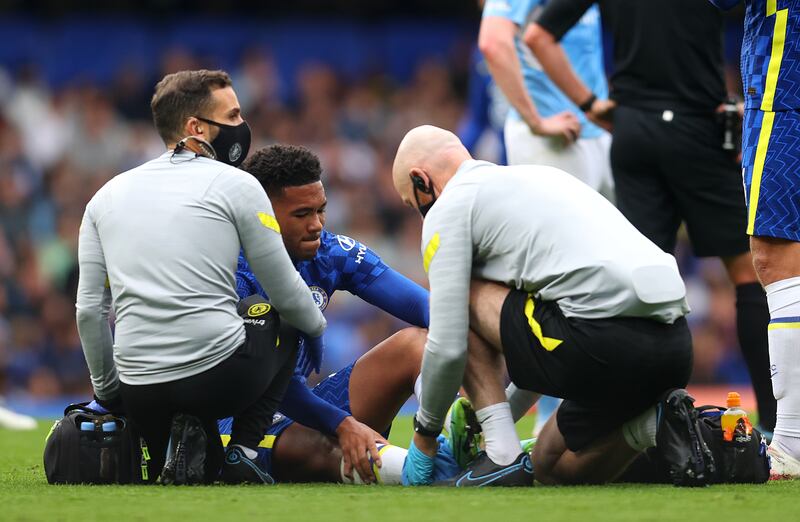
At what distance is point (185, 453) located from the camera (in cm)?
387

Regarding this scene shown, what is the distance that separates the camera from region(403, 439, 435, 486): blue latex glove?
157 inches

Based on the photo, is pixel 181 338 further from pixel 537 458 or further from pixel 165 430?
pixel 537 458

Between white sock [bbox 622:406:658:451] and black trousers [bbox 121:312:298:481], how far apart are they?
1.13 metres

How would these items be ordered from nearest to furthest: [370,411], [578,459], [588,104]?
[578,459] < [370,411] < [588,104]

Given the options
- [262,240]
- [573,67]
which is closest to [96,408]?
[262,240]

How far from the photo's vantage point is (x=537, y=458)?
414 cm

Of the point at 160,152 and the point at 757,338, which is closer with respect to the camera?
the point at 757,338

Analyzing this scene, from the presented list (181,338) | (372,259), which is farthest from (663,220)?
(181,338)

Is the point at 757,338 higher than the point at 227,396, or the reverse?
the point at 227,396

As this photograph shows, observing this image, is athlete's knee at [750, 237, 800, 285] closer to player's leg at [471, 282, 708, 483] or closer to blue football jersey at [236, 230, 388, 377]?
player's leg at [471, 282, 708, 483]

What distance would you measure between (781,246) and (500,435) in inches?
49.1

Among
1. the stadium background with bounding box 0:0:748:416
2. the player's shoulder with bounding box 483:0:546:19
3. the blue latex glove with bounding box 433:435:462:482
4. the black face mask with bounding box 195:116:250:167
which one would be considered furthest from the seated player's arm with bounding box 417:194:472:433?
the stadium background with bounding box 0:0:748:416

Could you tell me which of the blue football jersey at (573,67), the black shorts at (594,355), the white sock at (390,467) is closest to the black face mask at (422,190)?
the black shorts at (594,355)

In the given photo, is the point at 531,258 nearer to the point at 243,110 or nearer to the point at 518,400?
the point at 518,400
